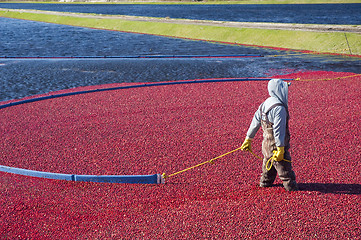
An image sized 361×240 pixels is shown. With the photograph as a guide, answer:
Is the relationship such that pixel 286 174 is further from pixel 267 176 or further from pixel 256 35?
pixel 256 35

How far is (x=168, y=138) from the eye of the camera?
11.7 metres

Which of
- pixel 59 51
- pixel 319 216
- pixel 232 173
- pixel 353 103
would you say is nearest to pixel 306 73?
pixel 353 103

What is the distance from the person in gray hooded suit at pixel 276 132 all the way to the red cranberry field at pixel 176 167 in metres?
0.49

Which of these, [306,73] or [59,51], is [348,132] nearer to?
[306,73]

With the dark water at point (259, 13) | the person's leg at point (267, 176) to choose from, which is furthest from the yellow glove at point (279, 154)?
the dark water at point (259, 13)

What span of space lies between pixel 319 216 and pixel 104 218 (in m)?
4.23

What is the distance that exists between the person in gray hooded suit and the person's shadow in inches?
20.3

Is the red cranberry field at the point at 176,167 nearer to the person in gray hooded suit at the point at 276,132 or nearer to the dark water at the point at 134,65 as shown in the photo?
the person in gray hooded suit at the point at 276,132

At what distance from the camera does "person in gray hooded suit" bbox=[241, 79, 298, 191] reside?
24.1 ft

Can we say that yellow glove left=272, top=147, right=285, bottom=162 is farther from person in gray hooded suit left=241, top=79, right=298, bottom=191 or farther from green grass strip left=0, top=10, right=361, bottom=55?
green grass strip left=0, top=10, right=361, bottom=55

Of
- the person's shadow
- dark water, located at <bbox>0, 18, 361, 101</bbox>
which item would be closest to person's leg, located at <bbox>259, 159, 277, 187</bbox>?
the person's shadow

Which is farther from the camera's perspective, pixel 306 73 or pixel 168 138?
pixel 306 73

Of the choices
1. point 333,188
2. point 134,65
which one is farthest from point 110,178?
point 134,65

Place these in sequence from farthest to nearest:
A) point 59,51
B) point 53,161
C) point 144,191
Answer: point 59,51, point 53,161, point 144,191
